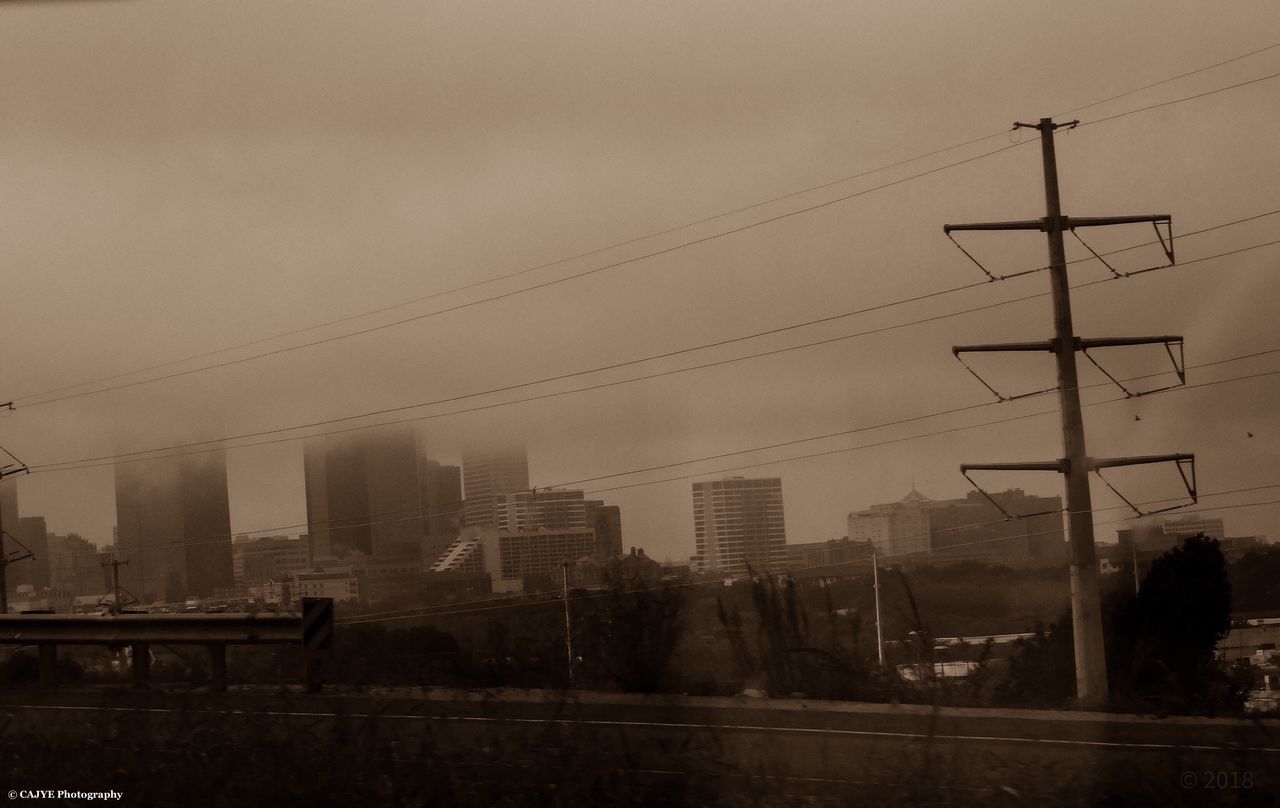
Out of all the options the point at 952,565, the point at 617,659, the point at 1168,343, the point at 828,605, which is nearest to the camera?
the point at 828,605

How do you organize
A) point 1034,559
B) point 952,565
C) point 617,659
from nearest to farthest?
point 617,659 < point 952,565 < point 1034,559

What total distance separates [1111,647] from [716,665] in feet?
27.8

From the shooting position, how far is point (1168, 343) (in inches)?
793

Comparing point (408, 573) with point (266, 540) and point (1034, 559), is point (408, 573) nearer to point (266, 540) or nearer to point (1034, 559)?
point (266, 540)

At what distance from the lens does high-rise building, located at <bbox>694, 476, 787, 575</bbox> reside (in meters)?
13.6

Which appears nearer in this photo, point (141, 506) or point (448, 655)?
point (448, 655)

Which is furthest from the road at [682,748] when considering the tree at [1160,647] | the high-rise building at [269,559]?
the high-rise building at [269,559]

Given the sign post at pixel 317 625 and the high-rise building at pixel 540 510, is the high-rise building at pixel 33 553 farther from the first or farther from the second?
the sign post at pixel 317 625

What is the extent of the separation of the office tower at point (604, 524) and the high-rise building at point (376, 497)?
6.03 feet

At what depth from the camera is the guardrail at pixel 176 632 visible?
11.6m

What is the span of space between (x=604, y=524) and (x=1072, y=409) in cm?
1049

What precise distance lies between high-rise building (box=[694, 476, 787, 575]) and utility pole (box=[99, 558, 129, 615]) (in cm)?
637

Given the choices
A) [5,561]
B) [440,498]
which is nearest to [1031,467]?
[440,498]

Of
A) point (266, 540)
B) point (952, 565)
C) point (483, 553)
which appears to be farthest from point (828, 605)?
point (266, 540)
